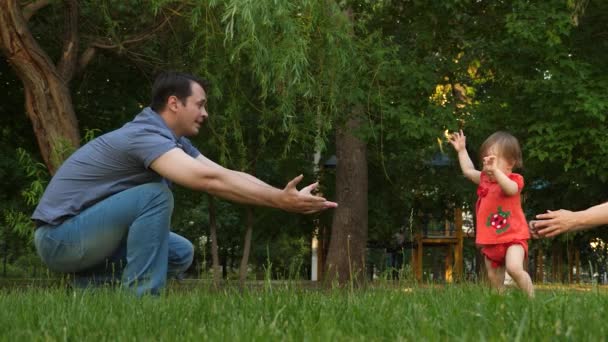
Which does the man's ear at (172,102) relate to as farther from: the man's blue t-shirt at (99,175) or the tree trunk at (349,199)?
the tree trunk at (349,199)

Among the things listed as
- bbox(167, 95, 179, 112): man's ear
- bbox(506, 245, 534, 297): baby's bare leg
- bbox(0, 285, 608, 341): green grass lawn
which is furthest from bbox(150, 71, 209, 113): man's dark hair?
bbox(506, 245, 534, 297): baby's bare leg

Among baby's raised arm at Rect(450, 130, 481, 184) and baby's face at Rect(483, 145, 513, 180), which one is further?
baby's raised arm at Rect(450, 130, 481, 184)

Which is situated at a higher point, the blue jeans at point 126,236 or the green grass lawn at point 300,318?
the blue jeans at point 126,236

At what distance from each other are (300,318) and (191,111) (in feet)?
6.20

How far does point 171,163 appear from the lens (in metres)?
4.32

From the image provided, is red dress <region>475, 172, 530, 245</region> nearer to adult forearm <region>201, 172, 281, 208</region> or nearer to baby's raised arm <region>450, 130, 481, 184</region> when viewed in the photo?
baby's raised arm <region>450, 130, 481, 184</region>

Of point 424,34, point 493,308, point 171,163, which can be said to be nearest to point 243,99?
point 171,163

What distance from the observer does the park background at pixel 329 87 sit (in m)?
7.87

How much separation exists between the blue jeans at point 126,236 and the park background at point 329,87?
652mm

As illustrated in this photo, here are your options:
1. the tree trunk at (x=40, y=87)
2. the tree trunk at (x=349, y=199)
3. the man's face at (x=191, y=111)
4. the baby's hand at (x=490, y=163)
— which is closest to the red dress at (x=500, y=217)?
the baby's hand at (x=490, y=163)

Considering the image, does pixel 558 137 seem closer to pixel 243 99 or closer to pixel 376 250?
pixel 243 99

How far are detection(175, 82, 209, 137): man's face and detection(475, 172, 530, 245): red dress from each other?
7.85ft

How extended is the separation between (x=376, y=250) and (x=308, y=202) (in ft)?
103

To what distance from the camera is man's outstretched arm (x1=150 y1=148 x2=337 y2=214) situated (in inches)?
145
